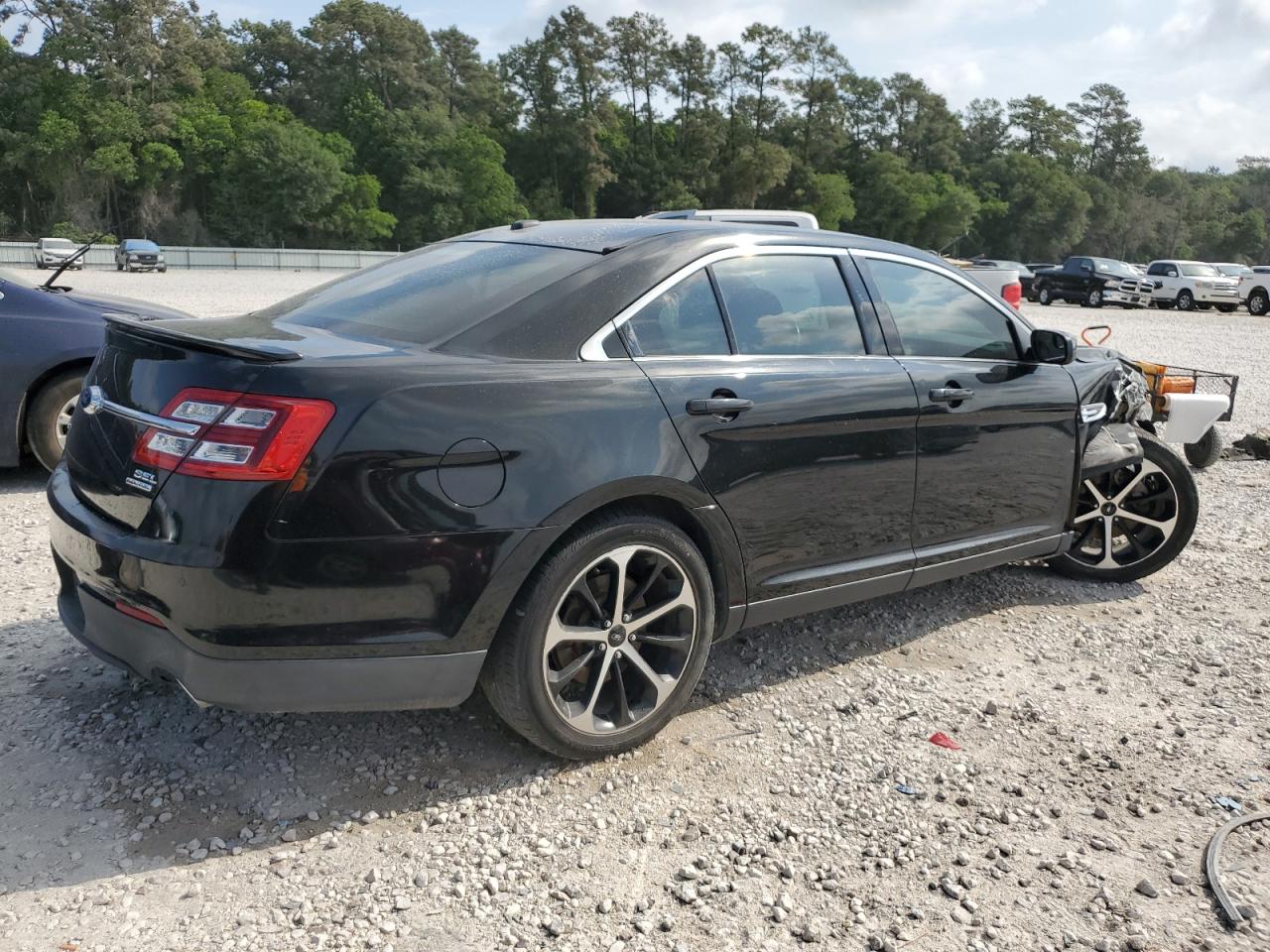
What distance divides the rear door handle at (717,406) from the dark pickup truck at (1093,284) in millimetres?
38350

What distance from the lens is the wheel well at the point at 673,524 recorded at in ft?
10.4

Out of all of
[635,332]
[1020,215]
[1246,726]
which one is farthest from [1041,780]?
[1020,215]

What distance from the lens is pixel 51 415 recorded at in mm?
6469

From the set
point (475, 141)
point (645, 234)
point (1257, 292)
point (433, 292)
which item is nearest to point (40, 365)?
point (433, 292)

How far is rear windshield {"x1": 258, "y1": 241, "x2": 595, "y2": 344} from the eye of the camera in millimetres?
3385

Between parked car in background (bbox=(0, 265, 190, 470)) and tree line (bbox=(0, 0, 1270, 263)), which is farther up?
tree line (bbox=(0, 0, 1270, 263))

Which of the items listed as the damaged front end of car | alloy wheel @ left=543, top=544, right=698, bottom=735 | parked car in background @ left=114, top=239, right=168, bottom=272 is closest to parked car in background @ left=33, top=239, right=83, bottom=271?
parked car in background @ left=114, top=239, right=168, bottom=272

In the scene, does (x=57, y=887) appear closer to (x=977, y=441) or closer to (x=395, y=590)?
(x=395, y=590)

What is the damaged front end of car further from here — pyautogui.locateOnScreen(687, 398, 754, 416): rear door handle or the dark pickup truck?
the dark pickup truck

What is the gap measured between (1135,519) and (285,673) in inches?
168

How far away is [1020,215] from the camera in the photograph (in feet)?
379

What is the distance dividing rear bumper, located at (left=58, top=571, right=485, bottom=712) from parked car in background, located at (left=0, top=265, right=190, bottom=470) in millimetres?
3813

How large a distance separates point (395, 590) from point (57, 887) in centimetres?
109

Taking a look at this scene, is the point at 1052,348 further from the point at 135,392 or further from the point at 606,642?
the point at 135,392
